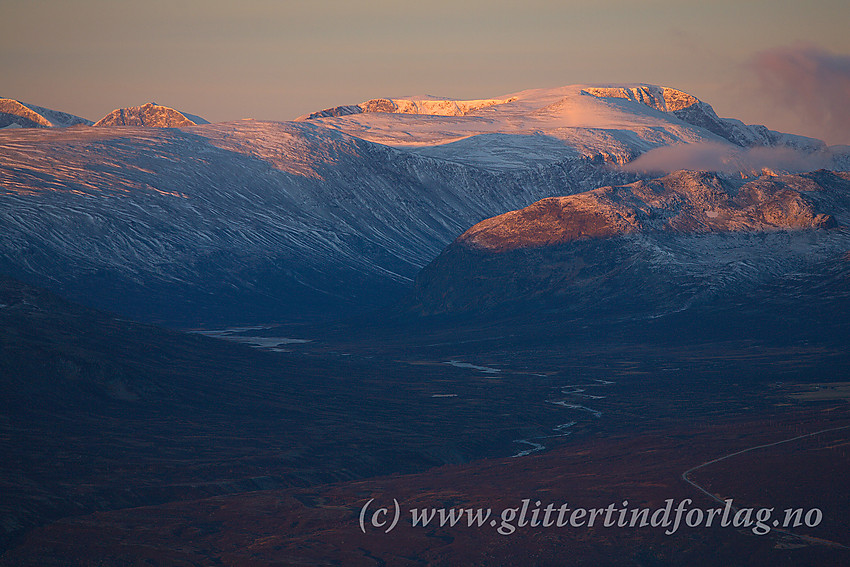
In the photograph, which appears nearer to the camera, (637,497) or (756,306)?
(637,497)

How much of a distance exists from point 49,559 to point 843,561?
1484 inches

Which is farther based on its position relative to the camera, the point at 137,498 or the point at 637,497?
the point at 137,498

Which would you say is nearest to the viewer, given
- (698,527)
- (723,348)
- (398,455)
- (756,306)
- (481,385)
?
(698,527)

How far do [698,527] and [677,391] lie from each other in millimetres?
62836

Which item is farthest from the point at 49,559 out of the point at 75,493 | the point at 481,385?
the point at 481,385

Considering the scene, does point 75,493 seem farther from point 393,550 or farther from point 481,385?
point 481,385

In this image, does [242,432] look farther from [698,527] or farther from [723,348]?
[723,348]

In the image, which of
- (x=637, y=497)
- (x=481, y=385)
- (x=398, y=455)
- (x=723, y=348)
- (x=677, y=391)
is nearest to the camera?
(x=637, y=497)

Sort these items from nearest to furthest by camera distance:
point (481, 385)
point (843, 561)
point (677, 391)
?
point (843, 561) → point (677, 391) → point (481, 385)

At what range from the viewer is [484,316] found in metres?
194

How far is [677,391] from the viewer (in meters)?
118

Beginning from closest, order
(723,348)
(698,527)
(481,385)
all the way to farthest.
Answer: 1. (698,527)
2. (481,385)
3. (723,348)

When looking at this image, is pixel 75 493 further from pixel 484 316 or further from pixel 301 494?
pixel 484 316

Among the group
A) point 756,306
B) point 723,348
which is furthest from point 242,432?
point 756,306
